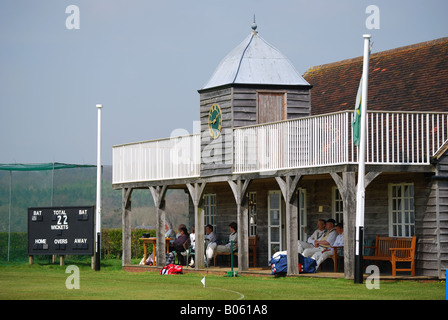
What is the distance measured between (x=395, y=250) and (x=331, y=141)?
10.6 ft

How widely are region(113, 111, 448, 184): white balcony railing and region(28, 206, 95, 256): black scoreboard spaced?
298 cm

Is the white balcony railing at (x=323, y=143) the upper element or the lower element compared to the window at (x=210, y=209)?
upper

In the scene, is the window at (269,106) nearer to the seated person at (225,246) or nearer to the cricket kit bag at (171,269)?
the seated person at (225,246)

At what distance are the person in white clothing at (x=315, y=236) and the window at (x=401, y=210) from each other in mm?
1691

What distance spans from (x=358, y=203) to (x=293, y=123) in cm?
351

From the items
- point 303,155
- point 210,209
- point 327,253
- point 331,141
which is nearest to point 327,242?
point 327,253

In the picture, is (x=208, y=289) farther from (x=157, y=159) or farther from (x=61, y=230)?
(x=61, y=230)

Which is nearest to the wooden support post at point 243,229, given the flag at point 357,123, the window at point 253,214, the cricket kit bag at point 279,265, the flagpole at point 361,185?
the cricket kit bag at point 279,265

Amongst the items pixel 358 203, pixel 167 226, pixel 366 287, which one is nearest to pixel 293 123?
pixel 358 203

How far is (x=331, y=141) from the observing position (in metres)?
20.0

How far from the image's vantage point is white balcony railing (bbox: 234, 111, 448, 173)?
19906 mm

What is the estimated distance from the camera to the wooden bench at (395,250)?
20750mm
